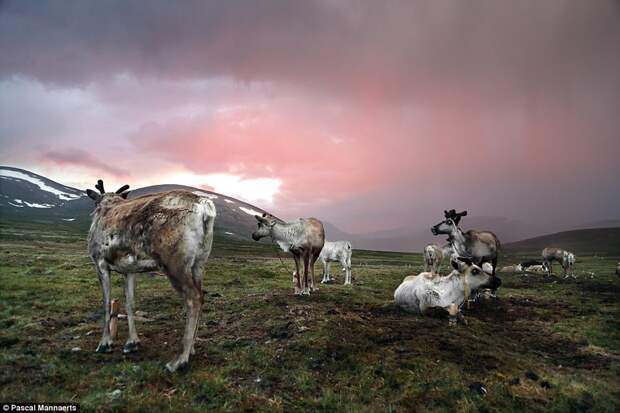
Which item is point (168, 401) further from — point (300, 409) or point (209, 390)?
point (300, 409)

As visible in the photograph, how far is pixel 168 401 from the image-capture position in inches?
249

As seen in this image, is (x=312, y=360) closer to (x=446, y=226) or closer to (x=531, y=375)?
(x=531, y=375)

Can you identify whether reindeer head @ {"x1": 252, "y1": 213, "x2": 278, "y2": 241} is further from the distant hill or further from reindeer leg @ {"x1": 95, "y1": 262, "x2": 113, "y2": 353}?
the distant hill

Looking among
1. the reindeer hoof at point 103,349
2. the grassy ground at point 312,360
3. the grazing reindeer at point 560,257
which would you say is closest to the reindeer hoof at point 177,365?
the grassy ground at point 312,360

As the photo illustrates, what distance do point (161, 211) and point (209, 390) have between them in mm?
4091

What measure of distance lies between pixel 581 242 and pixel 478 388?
20148 centimetres

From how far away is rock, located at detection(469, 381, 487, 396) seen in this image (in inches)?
276

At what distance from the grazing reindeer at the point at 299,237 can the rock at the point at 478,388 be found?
10563 millimetres

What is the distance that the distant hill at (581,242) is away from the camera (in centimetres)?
14350

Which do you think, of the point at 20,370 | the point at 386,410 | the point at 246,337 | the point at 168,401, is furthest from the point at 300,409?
the point at 20,370

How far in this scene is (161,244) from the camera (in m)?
7.61

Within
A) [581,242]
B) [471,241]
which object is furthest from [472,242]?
[581,242]

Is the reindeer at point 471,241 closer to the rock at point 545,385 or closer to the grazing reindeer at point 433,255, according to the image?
the grazing reindeer at point 433,255

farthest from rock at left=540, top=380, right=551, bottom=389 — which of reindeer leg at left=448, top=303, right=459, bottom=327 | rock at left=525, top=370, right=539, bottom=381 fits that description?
reindeer leg at left=448, top=303, right=459, bottom=327
